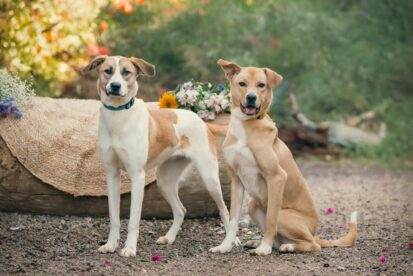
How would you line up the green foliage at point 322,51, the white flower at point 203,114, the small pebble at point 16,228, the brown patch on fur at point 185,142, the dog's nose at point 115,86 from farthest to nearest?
Answer: the green foliage at point 322,51 < the white flower at point 203,114 < the small pebble at point 16,228 < the brown patch on fur at point 185,142 < the dog's nose at point 115,86

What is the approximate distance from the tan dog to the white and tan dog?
1.35 feet

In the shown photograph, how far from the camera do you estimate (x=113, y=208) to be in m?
5.27

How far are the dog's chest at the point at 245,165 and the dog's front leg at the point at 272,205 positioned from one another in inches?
4.8

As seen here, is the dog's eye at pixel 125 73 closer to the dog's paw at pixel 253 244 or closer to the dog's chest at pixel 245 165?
the dog's chest at pixel 245 165

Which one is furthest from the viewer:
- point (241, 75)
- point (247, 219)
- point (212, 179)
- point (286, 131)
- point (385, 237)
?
point (286, 131)

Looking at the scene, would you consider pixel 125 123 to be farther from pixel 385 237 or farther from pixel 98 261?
pixel 385 237

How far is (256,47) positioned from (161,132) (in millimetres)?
8505

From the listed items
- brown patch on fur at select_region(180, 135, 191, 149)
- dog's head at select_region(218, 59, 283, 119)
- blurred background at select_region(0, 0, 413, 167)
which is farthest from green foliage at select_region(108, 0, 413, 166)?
dog's head at select_region(218, 59, 283, 119)

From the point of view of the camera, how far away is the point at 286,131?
11.9 m

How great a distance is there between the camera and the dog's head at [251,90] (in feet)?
16.9

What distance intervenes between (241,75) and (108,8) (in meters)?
6.15

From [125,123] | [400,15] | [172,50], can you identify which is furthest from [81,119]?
[400,15]

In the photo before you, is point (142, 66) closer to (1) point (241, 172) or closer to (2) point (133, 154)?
(2) point (133, 154)

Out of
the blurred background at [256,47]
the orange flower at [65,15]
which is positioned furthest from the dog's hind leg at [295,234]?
the orange flower at [65,15]
